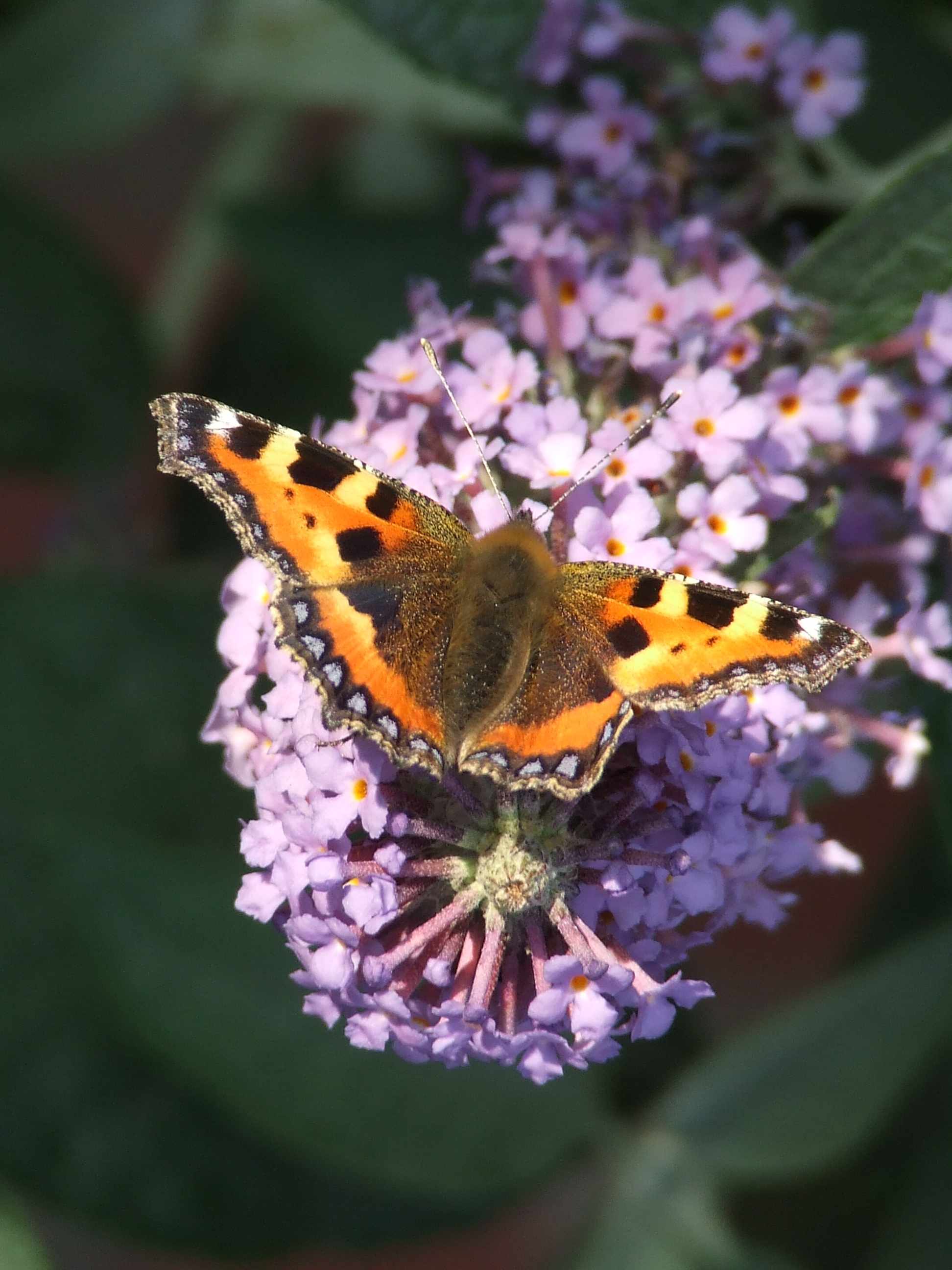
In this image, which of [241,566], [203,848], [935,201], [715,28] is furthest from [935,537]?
[203,848]

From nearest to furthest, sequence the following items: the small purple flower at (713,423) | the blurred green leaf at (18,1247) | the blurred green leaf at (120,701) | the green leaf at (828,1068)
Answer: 1. the small purple flower at (713,423)
2. the blurred green leaf at (18,1247)
3. the green leaf at (828,1068)
4. the blurred green leaf at (120,701)

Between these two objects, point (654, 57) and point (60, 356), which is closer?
point (654, 57)

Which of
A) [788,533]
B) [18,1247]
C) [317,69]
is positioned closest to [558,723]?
[788,533]

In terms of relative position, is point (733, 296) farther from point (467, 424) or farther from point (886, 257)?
point (467, 424)

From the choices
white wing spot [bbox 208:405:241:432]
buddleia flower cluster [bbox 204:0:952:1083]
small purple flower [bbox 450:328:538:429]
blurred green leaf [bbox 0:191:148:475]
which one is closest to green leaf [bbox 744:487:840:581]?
buddleia flower cluster [bbox 204:0:952:1083]

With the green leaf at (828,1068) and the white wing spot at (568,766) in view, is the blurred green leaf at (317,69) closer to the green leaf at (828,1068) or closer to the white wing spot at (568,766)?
the white wing spot at (568,766)

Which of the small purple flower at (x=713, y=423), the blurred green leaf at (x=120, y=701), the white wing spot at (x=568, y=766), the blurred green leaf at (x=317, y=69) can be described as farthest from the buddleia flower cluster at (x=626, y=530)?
the blurred green leaf at (x=120, y=701)
